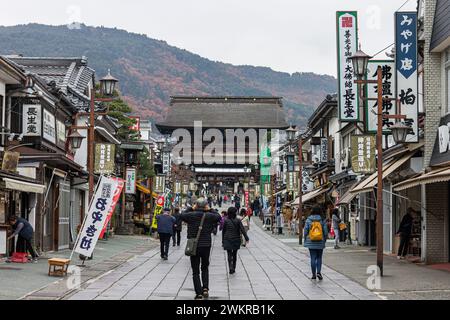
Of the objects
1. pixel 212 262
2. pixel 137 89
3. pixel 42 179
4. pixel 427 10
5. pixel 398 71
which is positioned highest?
pixel 137 89

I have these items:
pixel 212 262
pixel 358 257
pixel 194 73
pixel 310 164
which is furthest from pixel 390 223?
pixel 194 73

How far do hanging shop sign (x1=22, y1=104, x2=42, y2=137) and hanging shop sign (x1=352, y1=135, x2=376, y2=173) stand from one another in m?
9.74

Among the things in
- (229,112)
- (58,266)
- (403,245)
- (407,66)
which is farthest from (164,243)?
(229,112)

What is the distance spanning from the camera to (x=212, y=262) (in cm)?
2145

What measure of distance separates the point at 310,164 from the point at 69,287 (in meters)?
34.2

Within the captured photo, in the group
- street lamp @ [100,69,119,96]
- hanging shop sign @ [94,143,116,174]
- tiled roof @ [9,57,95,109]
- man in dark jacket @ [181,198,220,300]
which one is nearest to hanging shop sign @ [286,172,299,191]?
tiled roof @ [9,57,95,109]

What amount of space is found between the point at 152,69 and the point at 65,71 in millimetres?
110140

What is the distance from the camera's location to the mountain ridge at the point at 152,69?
129m

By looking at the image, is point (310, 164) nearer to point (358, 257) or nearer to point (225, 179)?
point (358, 257)

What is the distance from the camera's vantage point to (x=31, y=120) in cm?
2138

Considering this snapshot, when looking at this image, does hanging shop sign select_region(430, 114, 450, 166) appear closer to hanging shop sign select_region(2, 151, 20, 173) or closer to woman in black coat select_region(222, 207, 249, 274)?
woman in black coat select_region(222, 207, 249, 274)

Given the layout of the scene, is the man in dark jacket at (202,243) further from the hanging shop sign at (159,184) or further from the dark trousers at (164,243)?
the hanging shop sign at (159,184)

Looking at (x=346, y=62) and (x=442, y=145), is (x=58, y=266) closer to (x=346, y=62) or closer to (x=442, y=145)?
(x=442, y=145)

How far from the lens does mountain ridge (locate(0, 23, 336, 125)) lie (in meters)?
129
